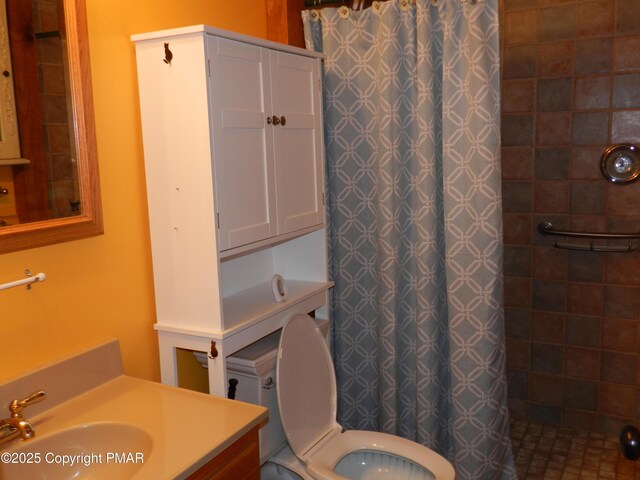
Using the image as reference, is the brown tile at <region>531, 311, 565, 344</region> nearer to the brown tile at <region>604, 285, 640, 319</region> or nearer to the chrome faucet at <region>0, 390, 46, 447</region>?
the brown tile at <region>604, 285, 640, 319</region>

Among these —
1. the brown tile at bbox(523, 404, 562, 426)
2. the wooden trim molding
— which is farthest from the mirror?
the brown tile at bbox(523, 404, 562, 426)

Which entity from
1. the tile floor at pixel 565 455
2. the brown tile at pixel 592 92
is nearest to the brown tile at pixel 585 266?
the brown tile at pixel 592 92

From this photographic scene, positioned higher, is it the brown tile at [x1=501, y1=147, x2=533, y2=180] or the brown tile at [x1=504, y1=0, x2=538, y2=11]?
the brown tile at [x1=504, y1=0, x2=538, y2=11]

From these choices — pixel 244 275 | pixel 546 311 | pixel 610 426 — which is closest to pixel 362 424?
pixel 244 275

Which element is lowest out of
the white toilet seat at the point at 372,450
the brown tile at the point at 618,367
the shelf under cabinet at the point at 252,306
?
the brown tile at the point at 618,367

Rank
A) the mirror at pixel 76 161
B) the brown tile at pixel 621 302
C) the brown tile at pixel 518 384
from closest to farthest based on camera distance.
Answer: the mirror at pixel 76 161 → the brown tile at pixel 621 302 → the brown tile at pixel 518 384

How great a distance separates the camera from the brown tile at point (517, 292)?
3053 mm

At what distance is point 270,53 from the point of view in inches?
77.5

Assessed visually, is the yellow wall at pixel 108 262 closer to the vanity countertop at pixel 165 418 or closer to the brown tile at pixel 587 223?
the vanity countertop at pixel 165 418

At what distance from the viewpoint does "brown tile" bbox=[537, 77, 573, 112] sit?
2818 mm

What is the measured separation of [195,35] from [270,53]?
0.34 meters

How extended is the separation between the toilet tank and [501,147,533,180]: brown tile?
61.2 inches

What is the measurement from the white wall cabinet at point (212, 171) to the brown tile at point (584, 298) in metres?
1.58

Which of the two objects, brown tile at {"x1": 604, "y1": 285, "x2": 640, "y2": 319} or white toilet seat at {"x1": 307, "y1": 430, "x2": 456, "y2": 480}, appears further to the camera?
brown tile at {"x1": 604, "y1": 285, "x2": 640, "y2": 319}
